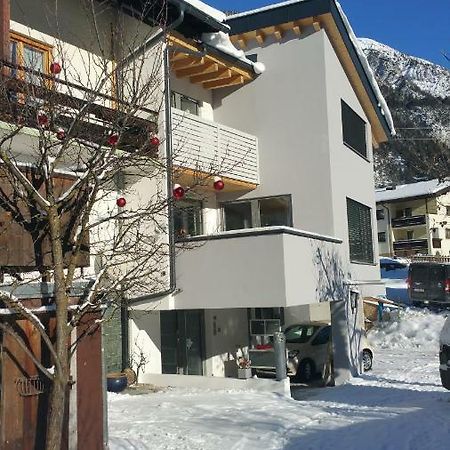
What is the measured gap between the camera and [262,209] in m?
16.7

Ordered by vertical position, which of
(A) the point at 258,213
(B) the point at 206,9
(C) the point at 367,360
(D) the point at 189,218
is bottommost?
(C) the point at 367,360

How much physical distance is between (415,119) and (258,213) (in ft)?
122

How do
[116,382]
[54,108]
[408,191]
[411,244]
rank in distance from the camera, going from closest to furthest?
[54,108], [116,382], [411,244], [408,191]

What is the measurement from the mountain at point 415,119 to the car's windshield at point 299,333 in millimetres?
5356

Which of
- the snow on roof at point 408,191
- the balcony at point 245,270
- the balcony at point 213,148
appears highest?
the snow on roof at point 408,191

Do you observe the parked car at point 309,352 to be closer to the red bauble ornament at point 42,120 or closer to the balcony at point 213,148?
the balcony at point 213,148

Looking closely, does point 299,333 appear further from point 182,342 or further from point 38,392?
point 38,392

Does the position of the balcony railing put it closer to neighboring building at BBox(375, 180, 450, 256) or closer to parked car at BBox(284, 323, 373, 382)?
parked car at BBox(284, 323, 373, 382)

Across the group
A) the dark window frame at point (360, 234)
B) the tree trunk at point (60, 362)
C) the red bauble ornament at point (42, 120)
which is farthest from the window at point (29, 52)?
the dark window frame at point (360, 234)

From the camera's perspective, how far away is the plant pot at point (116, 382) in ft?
40.5

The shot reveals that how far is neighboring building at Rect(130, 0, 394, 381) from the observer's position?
14.4 metres

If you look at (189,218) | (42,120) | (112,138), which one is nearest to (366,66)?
(189,218)

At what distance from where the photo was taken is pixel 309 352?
17.8m

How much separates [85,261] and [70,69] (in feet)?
16.9
